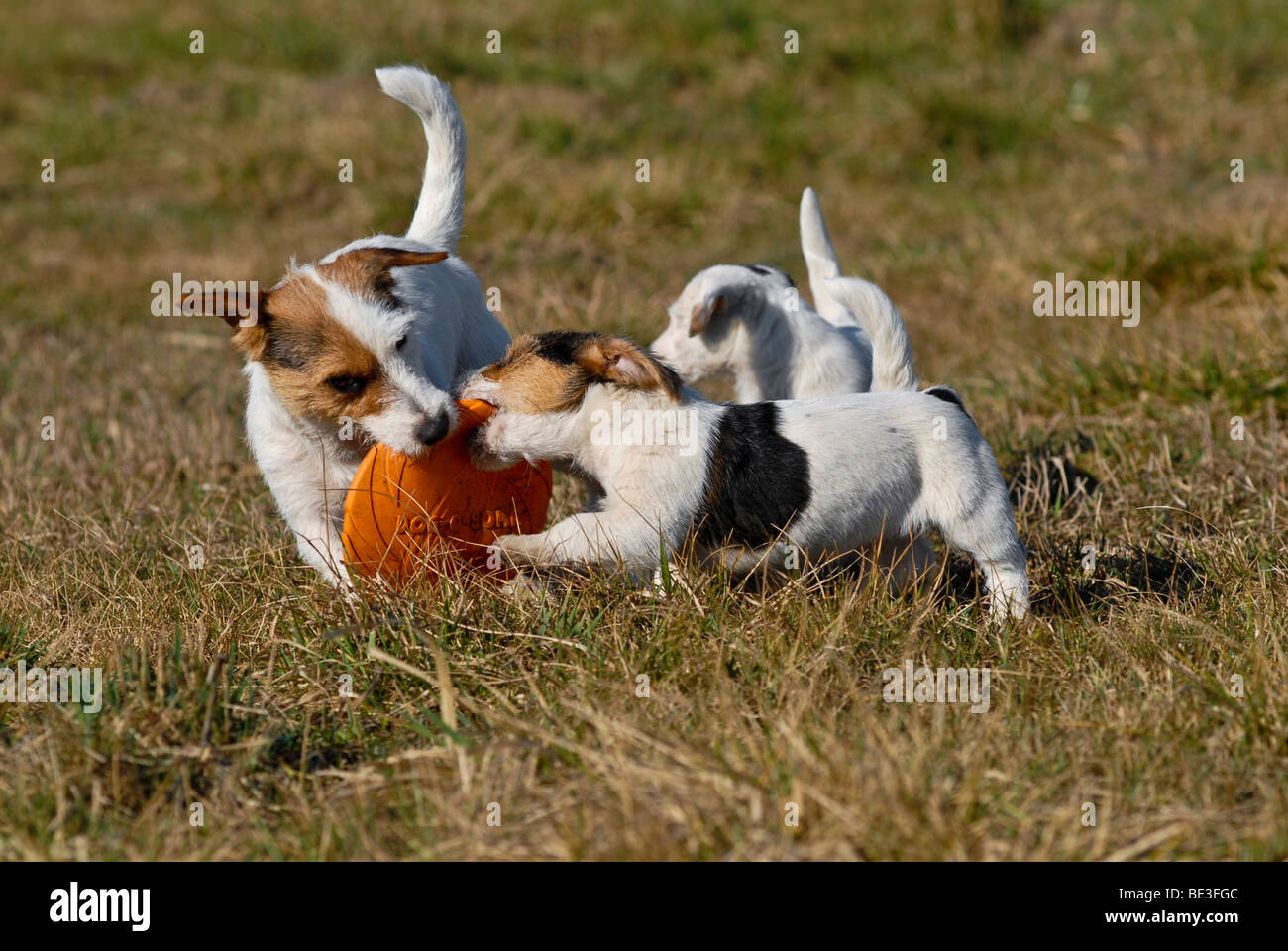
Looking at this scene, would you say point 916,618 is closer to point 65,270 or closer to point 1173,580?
point 1173,580

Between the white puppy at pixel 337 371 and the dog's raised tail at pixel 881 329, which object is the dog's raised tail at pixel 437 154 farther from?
the dog's raised tail at pixel 881 329

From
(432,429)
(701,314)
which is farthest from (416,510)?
(701,314)

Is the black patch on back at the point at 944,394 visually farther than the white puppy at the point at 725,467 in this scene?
Yes

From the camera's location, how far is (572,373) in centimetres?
367

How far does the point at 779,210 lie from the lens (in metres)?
10.6

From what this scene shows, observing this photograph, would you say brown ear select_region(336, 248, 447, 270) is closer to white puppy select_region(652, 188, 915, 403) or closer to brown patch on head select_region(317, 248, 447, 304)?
brown patch on head select_region(317, 248, 447, 304)

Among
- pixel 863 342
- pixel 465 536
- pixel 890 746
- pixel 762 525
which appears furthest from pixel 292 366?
pixel 863 342

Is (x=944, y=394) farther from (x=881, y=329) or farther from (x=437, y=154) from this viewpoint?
(x=437, y=154)

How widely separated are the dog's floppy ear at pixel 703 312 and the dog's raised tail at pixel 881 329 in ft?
3.10

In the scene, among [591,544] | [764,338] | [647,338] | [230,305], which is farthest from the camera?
[647,338]

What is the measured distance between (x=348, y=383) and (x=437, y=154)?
1.37 m

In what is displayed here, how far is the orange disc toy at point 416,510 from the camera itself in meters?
3.71

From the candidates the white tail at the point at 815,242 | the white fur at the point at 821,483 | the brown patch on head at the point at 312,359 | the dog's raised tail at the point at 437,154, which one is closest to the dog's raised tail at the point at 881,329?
the white fur at the point at 821,483

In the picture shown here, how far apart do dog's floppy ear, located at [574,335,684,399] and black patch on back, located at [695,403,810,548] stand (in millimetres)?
218
